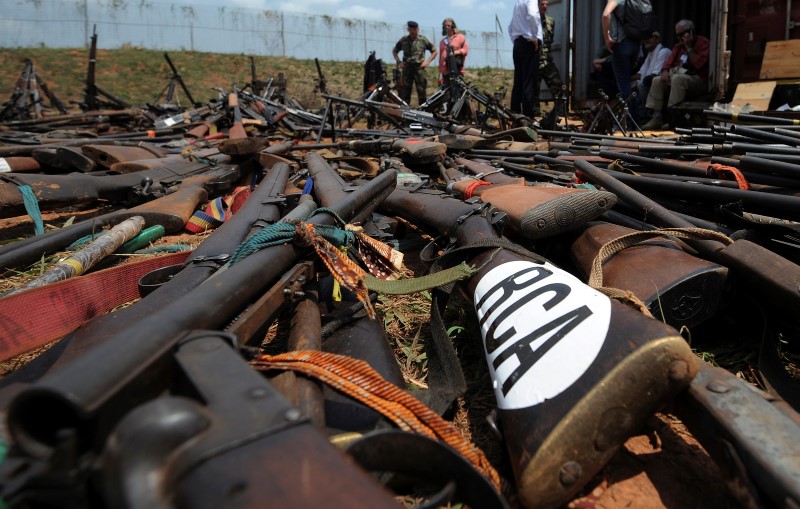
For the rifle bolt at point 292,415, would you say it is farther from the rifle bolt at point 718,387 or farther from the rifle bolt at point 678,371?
the rifle bolt at point 718,387

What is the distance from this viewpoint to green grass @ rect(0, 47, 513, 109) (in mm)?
22562

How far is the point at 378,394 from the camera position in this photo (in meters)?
1.24

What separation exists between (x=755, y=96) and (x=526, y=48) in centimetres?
378

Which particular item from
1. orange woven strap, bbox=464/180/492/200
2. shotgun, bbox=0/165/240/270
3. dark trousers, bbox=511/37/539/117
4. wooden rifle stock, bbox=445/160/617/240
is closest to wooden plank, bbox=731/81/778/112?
dark trousers, bbox=511/37/539/117

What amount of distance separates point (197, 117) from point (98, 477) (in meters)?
10.5

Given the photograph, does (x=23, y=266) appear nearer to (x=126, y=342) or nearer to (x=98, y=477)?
(x=126, y=342)

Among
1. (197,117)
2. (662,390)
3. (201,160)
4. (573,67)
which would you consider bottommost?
(662,390)

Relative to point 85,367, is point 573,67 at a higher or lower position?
higher

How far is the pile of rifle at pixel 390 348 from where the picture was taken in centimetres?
72

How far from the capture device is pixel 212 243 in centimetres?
223

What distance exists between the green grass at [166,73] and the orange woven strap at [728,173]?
746 inches

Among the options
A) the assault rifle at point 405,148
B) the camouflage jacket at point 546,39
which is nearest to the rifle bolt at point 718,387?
the assault rifle at point 405,148

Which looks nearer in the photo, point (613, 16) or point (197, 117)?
point (613, 16)

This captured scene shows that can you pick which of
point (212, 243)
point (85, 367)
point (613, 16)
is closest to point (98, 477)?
point (85, 367)
